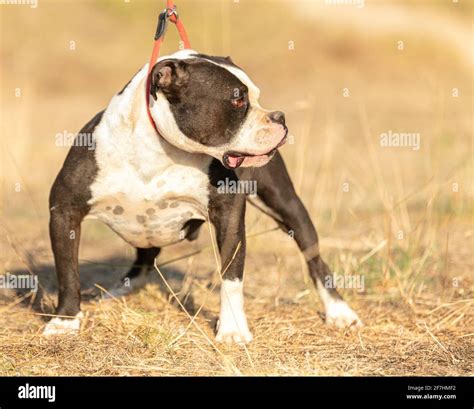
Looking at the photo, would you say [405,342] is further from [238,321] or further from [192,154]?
[192,154]

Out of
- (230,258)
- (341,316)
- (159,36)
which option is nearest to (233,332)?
(230,258)

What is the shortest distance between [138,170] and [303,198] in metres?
4.68

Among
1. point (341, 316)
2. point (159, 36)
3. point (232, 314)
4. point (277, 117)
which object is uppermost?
point (159, 36)

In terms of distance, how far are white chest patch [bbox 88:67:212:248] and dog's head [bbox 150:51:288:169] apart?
0.61 feet

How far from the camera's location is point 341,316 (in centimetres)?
552

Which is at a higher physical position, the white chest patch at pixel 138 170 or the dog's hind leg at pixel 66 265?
the white chest patch at pixel 138 170

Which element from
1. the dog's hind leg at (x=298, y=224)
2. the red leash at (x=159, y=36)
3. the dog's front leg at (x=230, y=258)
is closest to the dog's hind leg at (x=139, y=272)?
the dog's hind leg at (x=298, y=224)

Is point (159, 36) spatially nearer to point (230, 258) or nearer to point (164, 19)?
point (164, 19)

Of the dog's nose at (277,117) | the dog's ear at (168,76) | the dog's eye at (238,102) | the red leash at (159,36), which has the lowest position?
the dog's nose at (277,117)

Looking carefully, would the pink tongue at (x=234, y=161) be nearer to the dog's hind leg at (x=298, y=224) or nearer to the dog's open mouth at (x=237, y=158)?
the dog's open mouth at (x=237, y=158)

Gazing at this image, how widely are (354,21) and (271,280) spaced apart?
13356 mm

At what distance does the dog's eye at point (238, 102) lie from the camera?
4668mm

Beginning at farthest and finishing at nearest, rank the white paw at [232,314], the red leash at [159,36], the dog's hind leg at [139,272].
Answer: the dog's hind leg at [139,272]
the white paw at [232,314]
the red leash at [159,36]
